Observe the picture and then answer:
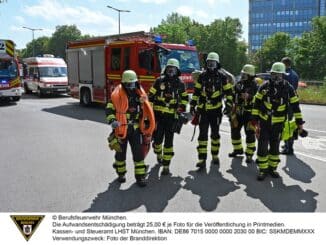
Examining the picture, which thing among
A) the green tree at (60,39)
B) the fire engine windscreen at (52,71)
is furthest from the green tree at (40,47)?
the fire engine windscreen at (52,71)

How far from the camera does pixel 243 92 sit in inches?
287

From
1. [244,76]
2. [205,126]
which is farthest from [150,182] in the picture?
[244,76]

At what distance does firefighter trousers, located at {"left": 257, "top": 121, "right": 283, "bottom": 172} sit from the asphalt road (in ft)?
Result: 0.94

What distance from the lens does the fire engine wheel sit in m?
16.9

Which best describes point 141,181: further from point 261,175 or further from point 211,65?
point 211,65

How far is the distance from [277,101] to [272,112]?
7.2 inches

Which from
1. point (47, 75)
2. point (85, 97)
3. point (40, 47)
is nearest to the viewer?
point (85, 97)

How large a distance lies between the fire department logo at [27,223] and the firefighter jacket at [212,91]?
11.4 feet

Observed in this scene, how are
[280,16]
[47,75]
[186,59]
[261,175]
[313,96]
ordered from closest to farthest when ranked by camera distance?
[261,175] → [186,59] → [313,96] → [47,75] → [280,16]

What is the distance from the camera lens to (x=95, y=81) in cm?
1608

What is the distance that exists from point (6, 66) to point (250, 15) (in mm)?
127466

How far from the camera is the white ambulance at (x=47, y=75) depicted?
23016 mm

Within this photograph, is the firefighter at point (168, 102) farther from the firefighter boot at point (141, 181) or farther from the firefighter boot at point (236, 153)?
the firefighter boot at point (236, 153)

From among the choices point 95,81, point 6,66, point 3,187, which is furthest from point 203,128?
point 6,66
